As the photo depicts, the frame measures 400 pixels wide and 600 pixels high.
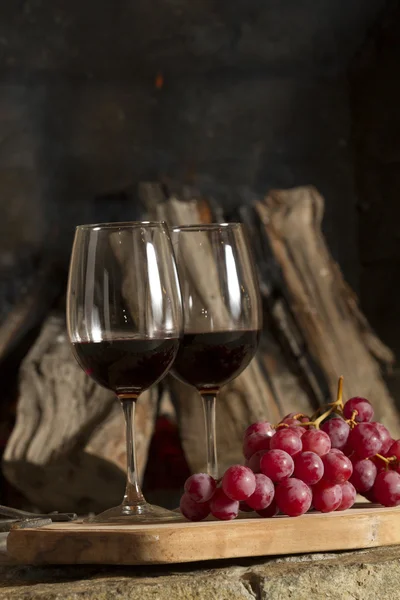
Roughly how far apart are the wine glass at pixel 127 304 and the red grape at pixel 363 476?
0.16 m

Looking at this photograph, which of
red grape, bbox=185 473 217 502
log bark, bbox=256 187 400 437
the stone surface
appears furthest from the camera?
log bark, bbox=256 187 400 437

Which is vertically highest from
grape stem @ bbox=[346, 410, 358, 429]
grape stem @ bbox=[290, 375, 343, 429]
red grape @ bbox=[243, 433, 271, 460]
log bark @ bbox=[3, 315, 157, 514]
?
grape stem @ bbox=[290, 375, 343, 429]

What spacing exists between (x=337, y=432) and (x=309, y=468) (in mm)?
85

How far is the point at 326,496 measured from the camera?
2.63 ft

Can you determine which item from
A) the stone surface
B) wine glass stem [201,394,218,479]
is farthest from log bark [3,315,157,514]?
the stone surface

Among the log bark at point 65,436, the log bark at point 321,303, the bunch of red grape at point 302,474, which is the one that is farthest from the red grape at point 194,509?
the log bark at point 321,303

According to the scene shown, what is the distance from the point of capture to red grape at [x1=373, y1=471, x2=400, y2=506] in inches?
33.0

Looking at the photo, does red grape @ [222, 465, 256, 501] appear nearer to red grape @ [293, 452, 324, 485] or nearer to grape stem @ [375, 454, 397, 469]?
red grape @ [293, 452, 324, 485]

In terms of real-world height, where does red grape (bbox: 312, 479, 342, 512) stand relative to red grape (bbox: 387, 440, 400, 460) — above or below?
below

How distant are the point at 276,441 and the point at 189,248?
8.7 inches

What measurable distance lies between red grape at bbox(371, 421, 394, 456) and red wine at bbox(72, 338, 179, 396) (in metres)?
0.19

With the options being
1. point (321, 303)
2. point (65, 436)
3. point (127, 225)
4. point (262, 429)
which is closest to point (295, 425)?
point (262, 429)

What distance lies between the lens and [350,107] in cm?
219

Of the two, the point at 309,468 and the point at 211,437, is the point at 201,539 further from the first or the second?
the point at 211,437
